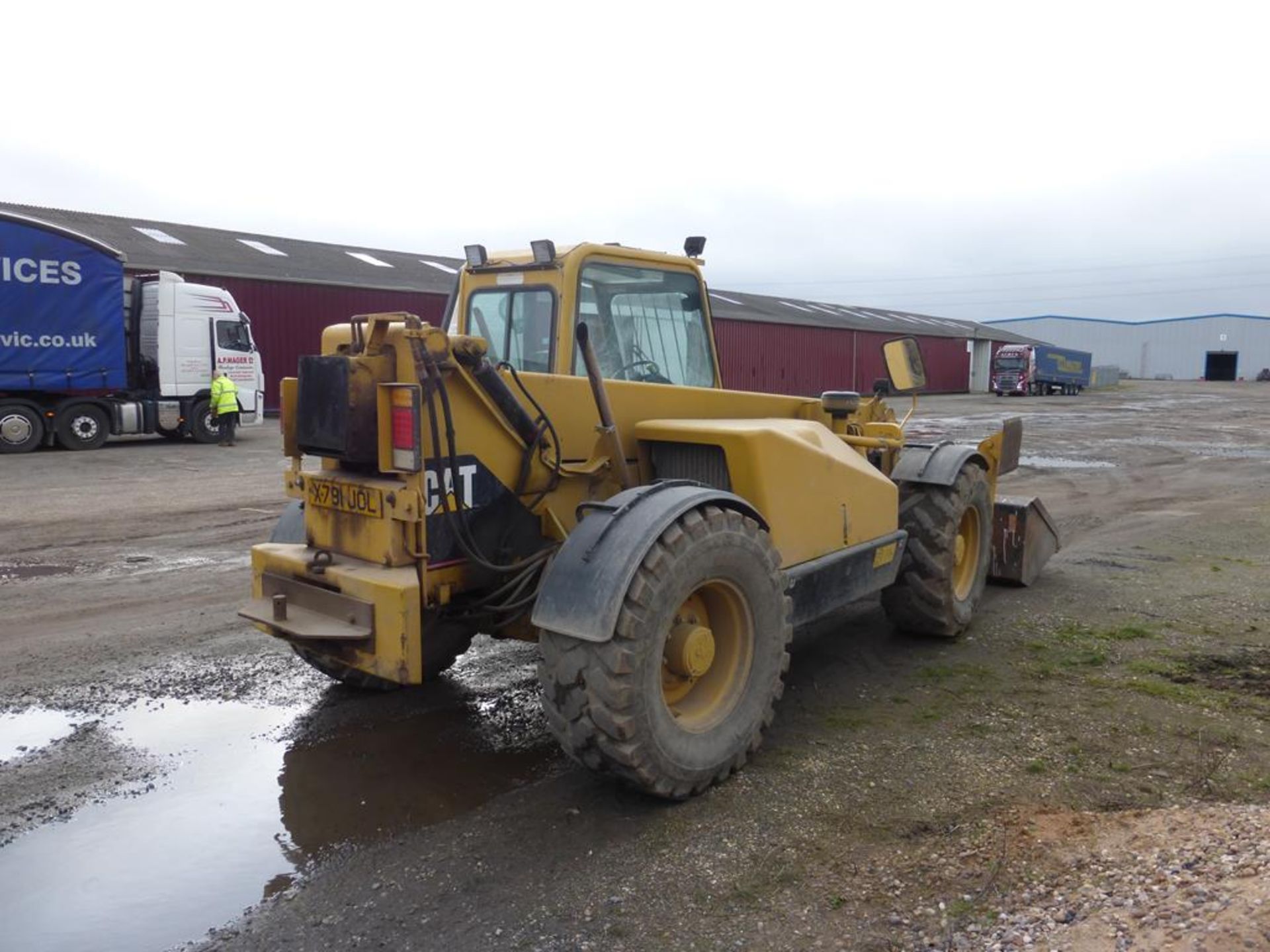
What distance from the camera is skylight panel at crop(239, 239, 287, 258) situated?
89.0ft

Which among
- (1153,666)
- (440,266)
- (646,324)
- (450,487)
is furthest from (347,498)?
(440,266)

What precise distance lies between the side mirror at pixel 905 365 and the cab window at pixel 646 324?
1.03 meters

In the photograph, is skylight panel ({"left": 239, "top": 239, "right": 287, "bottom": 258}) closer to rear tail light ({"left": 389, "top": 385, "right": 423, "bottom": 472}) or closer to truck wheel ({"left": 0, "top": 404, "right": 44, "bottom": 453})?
truck wheel ({"left": 0, "top": 404, "right": 44, "bottom": 453})

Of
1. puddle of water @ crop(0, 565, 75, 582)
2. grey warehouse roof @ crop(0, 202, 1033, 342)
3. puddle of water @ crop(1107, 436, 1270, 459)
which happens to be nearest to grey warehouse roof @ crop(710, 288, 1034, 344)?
grey warehouse roof @ crop(0, 202, 1033, 342)

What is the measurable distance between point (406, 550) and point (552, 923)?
149 cm

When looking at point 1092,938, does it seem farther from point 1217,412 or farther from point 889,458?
point 1217,412

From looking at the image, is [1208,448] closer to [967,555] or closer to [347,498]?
[967,555]

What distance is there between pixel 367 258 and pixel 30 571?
937 inches

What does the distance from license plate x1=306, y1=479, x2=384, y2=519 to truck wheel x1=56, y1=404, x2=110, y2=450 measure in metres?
15.5

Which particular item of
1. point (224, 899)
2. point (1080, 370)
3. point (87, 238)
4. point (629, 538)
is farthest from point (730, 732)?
point (1080, 370)

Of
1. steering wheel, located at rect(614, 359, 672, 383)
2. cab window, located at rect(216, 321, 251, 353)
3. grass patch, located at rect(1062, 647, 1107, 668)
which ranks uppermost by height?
cab window, located at rect(216, 321, 251, 353)

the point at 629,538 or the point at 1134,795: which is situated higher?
the point at 629,538

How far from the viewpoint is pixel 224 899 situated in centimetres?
322

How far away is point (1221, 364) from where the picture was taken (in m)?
78.8
